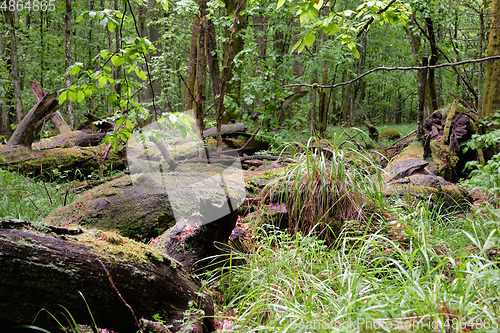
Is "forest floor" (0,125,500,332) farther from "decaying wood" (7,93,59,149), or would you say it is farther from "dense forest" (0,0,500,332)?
"decaying wood" (7,93,59,149)

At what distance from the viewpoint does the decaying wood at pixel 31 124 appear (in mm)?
6207

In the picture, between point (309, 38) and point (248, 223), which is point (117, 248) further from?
point (248, 223)

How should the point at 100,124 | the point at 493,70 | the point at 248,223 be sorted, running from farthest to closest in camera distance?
the point at 100,124 → the point at 493,70 → the point at 248,223

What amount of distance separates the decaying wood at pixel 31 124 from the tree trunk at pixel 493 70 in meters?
8.71

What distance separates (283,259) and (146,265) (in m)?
1.10

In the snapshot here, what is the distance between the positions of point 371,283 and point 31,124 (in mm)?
6892

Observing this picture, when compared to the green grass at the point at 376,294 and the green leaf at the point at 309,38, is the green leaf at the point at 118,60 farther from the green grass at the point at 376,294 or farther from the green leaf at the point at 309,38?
the green grass at the point at 376,294

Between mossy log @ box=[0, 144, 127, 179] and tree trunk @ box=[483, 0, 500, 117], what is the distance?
783cm

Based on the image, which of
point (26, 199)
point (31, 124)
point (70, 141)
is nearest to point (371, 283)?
point (26, 199)

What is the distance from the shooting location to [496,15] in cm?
588

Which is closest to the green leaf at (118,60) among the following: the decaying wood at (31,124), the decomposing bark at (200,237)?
the decomposing bark at (200,237)

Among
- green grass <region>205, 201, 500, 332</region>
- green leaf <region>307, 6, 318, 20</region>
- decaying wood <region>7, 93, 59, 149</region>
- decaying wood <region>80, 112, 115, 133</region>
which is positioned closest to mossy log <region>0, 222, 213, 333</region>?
green grass <region>205, 201, 500, 332</region>

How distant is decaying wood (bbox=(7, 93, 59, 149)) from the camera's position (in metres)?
6.21

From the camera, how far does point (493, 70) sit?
6145 mm
